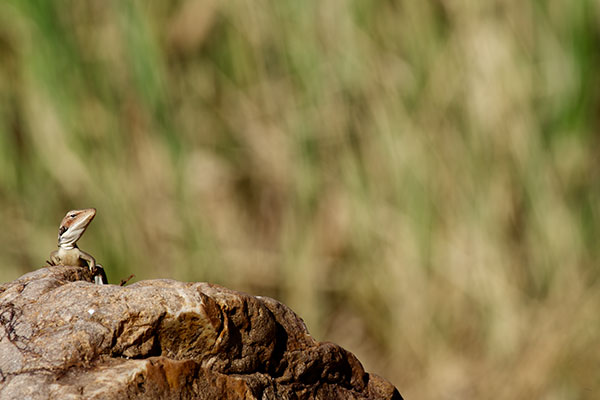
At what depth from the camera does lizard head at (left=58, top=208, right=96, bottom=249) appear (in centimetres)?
255

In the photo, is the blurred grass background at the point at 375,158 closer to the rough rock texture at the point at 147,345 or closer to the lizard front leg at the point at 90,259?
the lizard front leg at the point at 90,259

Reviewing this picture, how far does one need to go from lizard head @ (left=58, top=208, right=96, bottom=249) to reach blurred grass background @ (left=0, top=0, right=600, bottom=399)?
9.08 ft

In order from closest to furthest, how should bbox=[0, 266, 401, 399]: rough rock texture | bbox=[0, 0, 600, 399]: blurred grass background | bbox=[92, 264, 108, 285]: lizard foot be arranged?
1. bbox=[0, 266, 401, 399]: rough rock texture
2. bbox=[92, 264, 108, 285]: lizard foot
3. bbox=[0, 0, 600, 399]: blurred grass background

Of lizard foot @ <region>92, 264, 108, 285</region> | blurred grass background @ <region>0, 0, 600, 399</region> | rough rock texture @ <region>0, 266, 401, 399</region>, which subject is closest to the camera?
rough rock texture @ <region>0, 266, 401, 399</region>

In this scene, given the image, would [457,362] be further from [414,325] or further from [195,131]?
[195,131]

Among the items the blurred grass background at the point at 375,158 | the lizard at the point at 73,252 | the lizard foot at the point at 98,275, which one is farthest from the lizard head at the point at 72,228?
the blurred grass background at the point at 375,158

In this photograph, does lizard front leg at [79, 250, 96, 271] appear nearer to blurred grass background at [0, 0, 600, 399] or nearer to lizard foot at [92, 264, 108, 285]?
lizard foot at [92, 264, 108, 285]

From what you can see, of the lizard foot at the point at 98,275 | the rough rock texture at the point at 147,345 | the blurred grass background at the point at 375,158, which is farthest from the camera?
the blurred grass background at the point at 375,158

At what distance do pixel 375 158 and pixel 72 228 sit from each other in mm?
3186

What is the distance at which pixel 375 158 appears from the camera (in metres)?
5.52

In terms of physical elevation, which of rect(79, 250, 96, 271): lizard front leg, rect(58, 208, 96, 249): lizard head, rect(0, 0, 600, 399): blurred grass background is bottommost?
rect(79, 250, 96, 271): lizard front leg

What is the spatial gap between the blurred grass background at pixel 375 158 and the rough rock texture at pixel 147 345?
3276 millimetres

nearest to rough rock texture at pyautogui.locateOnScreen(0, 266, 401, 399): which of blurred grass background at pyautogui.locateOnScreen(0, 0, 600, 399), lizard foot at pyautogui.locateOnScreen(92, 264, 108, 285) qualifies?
lizard foot at pyautogui.locateOnScreen(92, 264, 108, 285)

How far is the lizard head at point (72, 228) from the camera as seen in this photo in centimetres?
255
